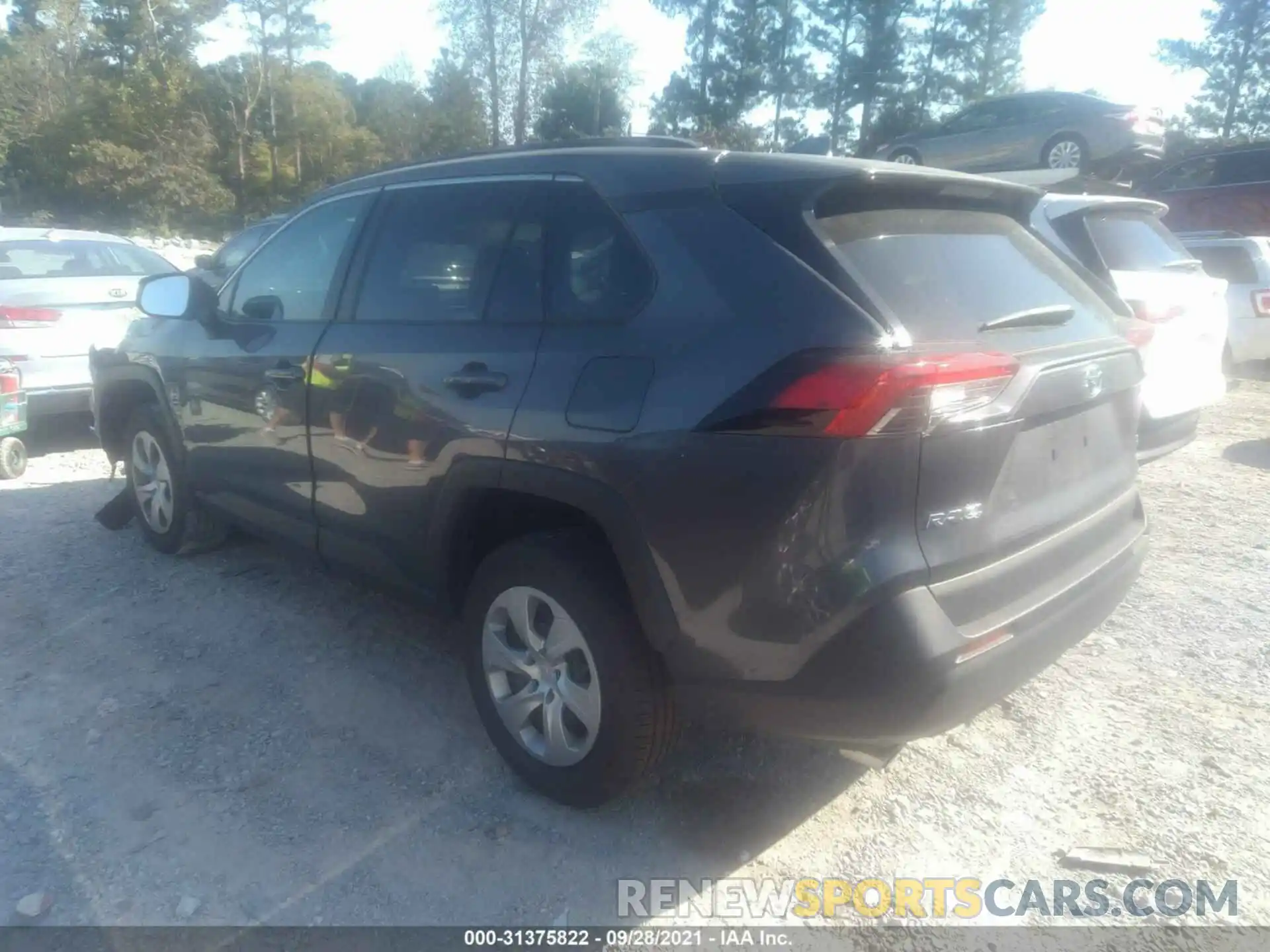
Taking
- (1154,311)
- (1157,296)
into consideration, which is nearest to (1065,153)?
(1157,296)

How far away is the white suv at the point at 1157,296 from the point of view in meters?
4.93

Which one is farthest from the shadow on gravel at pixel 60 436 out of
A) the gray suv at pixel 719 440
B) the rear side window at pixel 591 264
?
the rear side window at pixel 591 264

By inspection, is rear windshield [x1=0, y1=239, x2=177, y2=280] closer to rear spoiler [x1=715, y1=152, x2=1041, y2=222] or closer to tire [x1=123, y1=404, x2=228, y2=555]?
tire [x1=123, y1=404, x2=228, y2=555]

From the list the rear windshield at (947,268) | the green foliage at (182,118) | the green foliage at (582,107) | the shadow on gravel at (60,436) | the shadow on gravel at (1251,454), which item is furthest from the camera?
the green foliage at (582,107)

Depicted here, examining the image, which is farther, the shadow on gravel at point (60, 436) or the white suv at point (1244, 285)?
the white suv at point (1244, 285)

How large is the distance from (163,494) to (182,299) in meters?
1.13

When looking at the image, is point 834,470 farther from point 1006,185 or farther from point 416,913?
point 416,913

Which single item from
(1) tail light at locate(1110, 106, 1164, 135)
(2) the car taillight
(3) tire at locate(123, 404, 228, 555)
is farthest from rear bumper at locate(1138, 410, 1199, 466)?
(1) tail light at locate(1110, 106, 1164, 135)

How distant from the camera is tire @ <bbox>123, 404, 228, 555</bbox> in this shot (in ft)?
15.0

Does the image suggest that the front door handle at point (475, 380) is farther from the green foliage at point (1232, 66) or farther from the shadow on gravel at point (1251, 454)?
the green foliage at point (1232, 66)

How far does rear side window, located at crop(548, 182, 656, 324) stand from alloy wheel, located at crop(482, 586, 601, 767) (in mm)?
813

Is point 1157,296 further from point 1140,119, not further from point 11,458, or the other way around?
point 1140,119

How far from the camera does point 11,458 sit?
6.29m

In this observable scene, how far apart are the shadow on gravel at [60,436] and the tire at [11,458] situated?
74cm
